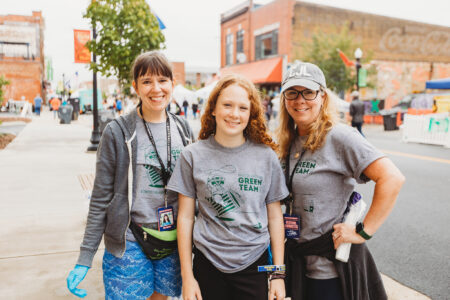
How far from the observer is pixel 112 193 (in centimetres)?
204

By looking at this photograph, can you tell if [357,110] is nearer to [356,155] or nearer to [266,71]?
[266,71]

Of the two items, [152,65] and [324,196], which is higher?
[152,65]

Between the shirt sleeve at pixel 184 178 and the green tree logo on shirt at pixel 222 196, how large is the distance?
4.0 inches

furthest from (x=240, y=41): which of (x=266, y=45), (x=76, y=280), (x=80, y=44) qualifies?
(x=76, y=280)

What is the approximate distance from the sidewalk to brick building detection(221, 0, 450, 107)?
66.7 ft

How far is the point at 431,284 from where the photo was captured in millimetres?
3383

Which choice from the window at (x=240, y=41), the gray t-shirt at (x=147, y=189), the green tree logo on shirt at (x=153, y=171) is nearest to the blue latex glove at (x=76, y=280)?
the gray t-shirt at (x=147, y=189)

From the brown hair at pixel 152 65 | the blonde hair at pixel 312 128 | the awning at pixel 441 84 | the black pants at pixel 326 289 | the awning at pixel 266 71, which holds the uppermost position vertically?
the awning at pixel 266 71

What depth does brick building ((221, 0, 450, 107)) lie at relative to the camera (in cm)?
2695

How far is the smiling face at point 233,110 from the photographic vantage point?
1877 millimetres

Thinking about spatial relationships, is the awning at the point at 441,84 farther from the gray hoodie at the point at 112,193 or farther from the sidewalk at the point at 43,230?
the gray hoodie at the point at 112,193

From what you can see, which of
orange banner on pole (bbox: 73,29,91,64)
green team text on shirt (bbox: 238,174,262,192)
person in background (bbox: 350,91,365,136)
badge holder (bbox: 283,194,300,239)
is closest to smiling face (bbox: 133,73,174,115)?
green team text on shirt (bbox: 238,174,262,192)

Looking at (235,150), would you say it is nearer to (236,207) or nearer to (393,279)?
(236,207)

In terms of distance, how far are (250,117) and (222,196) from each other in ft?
1.49
